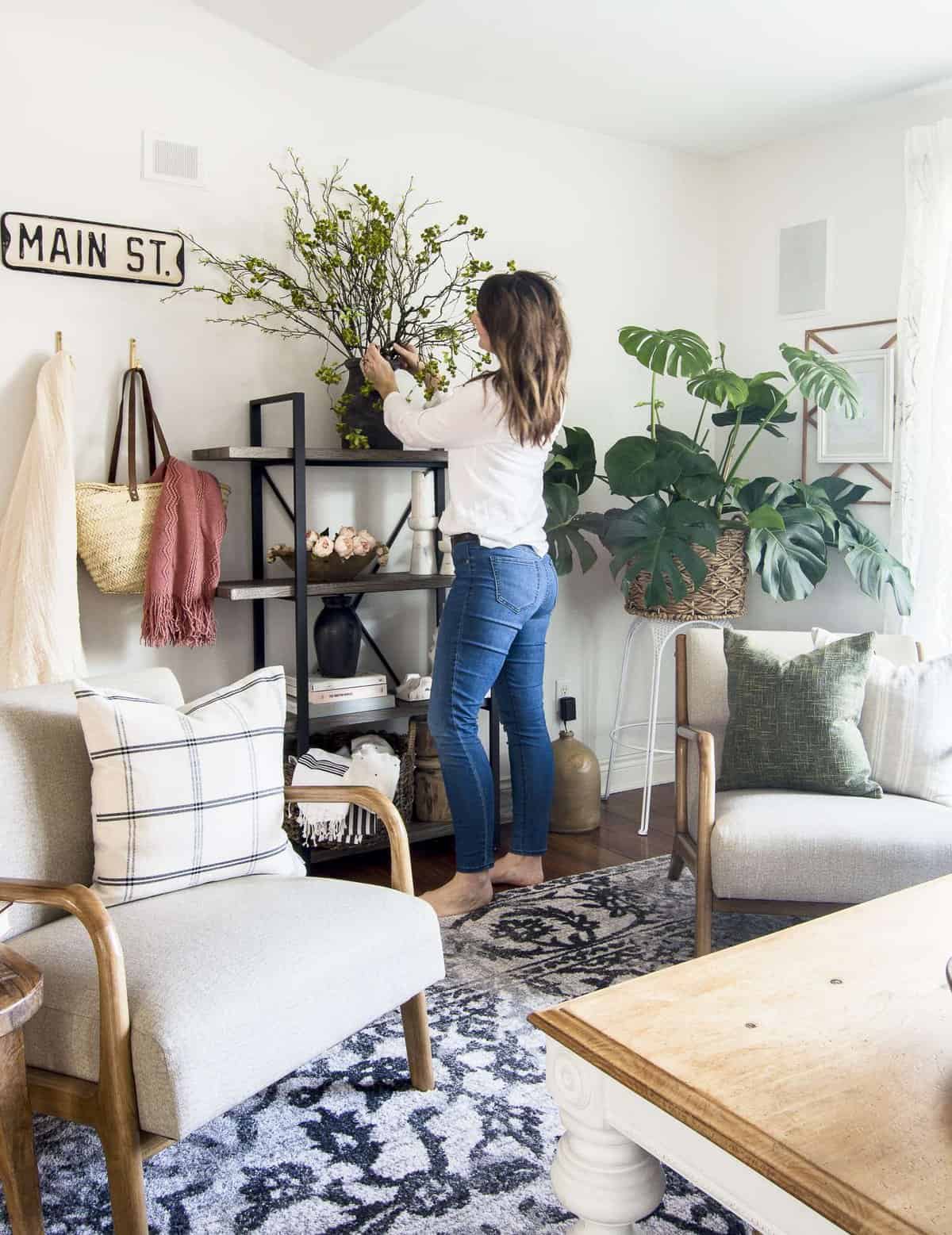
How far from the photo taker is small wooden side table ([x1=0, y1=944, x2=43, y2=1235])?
1.63m

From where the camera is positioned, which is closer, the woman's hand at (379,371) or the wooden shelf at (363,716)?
the woman's hand at (379,371)

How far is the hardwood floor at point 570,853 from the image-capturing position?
350 centimetres

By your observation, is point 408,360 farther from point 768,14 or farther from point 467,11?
point 768,14

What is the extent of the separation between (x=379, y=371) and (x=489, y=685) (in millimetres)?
927

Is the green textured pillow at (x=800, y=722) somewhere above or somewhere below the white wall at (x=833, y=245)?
below

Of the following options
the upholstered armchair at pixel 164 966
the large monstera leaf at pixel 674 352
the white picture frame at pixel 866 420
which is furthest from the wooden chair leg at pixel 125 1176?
the white picture frame at pixel 866 420

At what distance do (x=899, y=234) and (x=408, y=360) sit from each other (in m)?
1.78

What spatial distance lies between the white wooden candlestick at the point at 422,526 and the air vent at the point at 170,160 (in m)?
1.06

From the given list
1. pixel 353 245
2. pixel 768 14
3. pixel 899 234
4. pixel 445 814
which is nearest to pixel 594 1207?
pixel 445 814

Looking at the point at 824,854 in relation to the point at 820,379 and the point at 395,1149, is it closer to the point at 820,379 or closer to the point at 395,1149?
the point at 395,1149

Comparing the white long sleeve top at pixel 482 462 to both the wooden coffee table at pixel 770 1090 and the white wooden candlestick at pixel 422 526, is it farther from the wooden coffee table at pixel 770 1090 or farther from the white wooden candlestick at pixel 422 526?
the wooden coffee table at pixel 770 1090

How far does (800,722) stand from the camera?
2816mm

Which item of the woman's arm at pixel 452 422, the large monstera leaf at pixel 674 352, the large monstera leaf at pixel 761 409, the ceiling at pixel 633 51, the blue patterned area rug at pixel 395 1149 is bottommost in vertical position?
the blue patterned area rug at pixel 395 1149

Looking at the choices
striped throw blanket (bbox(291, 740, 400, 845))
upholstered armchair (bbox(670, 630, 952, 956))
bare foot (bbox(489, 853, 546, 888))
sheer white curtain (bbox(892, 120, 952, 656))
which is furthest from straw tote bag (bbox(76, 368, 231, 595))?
sheer white curtain (bbox(892, 120, 952, 656))
